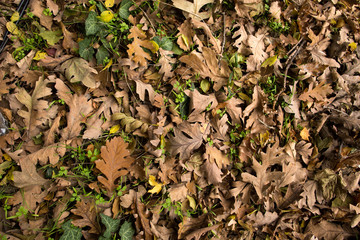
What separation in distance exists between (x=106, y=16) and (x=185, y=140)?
49.6 inches

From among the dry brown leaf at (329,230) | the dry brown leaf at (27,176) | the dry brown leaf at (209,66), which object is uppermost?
the dry brown leaf at (209,66)

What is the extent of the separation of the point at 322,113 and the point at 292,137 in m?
0.43

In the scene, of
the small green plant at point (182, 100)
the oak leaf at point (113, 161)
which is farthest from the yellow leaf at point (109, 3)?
the oak leaf at point (113, 161)

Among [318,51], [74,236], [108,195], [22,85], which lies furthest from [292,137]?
[22,85]

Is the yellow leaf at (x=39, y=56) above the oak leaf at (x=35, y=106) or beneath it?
above

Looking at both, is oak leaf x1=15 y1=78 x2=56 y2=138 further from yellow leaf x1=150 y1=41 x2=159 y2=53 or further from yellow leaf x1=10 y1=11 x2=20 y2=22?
yellow leaf x1=150 y1=41 x2=159 y2=53

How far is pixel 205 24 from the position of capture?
2166 millimetres

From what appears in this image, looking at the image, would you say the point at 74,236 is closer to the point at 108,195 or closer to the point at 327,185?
the point at 108,195

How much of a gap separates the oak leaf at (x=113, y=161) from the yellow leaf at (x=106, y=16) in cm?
103

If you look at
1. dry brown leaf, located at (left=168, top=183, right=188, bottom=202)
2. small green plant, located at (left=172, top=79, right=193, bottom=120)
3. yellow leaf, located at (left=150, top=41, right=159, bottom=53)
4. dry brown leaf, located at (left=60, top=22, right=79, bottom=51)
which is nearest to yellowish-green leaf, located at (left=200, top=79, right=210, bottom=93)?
small green plant, located at (left=172, top=79, right=193, bottom=120)

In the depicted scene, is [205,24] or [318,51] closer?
[205,24]

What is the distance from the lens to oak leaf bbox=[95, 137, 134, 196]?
1.88 m

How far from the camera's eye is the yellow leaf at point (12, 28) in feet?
6.53

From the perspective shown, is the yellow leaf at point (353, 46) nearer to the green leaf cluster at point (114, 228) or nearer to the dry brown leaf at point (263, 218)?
the dry brown leaf at point (263, 218)
